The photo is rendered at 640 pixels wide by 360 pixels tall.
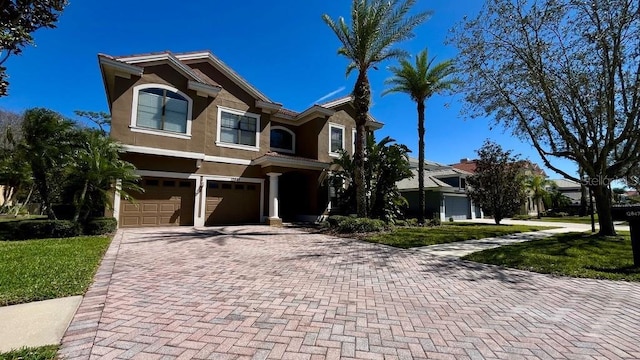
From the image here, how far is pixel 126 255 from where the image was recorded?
26.1 ft

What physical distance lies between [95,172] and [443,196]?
2503 centimetres

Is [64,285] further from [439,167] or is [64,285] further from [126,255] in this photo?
[439,167]

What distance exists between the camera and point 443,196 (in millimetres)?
27062

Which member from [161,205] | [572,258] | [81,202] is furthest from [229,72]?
[572,258]

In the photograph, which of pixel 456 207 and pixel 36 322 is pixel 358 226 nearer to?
pixel 36 322

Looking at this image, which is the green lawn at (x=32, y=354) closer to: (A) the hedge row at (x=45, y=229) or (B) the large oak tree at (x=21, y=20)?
(B) the large oak tree at (x=21, y=20)

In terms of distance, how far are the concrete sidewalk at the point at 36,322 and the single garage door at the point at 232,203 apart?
11896mm

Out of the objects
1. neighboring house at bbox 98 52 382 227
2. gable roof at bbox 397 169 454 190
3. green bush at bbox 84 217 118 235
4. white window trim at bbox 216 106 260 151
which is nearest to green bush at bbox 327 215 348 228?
neighboring house at bbox 98 52 382 227

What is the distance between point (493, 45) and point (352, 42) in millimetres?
6405

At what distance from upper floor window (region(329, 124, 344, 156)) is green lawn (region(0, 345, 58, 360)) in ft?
59.4

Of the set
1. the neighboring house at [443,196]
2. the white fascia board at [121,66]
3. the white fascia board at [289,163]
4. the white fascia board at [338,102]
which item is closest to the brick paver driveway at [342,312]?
the white fascia board at [289,163]

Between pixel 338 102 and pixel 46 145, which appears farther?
pixel 338 102

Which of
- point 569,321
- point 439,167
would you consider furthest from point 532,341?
point 439,167

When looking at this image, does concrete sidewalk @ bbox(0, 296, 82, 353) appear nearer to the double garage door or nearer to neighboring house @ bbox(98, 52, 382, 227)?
the double garage door
